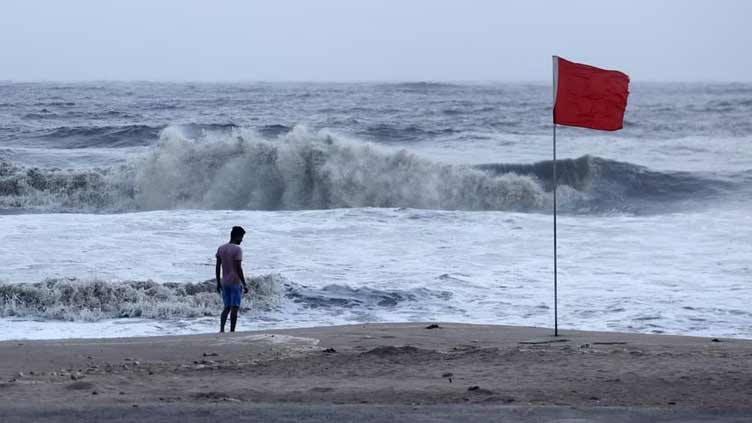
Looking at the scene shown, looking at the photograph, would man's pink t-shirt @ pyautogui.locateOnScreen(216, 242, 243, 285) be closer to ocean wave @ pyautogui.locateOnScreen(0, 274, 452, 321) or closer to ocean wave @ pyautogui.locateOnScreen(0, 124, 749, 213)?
ocean wave @ pyautogui.locateOnScreen(0, 274, 452, 321)

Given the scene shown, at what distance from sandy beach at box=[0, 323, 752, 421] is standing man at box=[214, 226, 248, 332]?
2.19ft

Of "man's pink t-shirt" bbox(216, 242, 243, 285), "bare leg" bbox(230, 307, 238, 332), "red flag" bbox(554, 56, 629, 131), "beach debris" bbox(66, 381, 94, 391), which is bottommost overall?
"bare leg" bbox(230, 307, 238, 332)

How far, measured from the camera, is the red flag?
30.9 feet

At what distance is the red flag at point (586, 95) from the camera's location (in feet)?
30.9

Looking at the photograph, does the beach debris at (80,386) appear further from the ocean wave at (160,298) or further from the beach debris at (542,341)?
the ocean wave at (160,298)

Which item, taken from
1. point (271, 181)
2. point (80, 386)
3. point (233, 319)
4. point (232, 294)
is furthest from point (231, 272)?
point (271, 181)

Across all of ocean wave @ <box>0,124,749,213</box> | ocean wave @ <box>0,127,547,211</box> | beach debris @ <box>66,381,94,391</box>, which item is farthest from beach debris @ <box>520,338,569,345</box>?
ocean wave @ <box>0,127,547,211</box>

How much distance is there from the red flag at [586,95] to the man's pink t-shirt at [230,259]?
3.46m

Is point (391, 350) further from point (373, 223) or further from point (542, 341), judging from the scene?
point (373, 223)

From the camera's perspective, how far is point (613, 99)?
376 inches

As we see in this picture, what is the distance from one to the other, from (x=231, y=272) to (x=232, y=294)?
0.84 ft

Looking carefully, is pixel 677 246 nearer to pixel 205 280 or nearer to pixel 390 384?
pixel 205 280

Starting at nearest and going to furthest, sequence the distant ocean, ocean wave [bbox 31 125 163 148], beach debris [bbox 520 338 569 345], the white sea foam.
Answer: beach debris [bbox 520 338 569 345], the white sea foam, the distant ocean, ocean wave [bbox 31 125 163 148]

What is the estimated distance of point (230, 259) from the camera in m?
10.0
